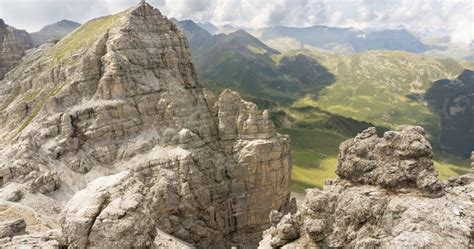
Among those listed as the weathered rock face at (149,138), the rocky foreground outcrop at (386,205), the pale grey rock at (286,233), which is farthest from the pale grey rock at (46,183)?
the pale grey rock at (286,233)

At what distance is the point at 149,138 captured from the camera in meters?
76.2

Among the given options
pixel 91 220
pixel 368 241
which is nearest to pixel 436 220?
pixel 368 241

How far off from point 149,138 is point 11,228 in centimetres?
3692

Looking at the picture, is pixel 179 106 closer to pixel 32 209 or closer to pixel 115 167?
pixel 115 167

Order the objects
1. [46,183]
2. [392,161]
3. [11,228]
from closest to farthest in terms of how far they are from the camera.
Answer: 1. [392,161]
2. [11,228]
3. [46,183]

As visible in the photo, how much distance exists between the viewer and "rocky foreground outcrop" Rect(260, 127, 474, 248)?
29.9m

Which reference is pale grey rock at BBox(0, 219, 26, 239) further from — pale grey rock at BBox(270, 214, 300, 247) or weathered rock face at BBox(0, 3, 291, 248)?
pale grey rock at BBox(270, 214, 300, 247)

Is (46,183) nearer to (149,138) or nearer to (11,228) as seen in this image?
(149,138)

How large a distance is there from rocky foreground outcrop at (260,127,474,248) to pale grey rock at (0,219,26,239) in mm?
26697

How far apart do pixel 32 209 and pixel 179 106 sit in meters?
34.5

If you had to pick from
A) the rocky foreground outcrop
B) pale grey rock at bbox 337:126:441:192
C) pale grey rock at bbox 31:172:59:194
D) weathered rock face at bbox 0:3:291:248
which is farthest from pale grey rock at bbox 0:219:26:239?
pale grey rock at bbox 337:126:441:192

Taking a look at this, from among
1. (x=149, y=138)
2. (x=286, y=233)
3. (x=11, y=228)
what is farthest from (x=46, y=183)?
(x=286, y=233)

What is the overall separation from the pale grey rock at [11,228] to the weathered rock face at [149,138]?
1626cm

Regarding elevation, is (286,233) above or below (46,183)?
above
